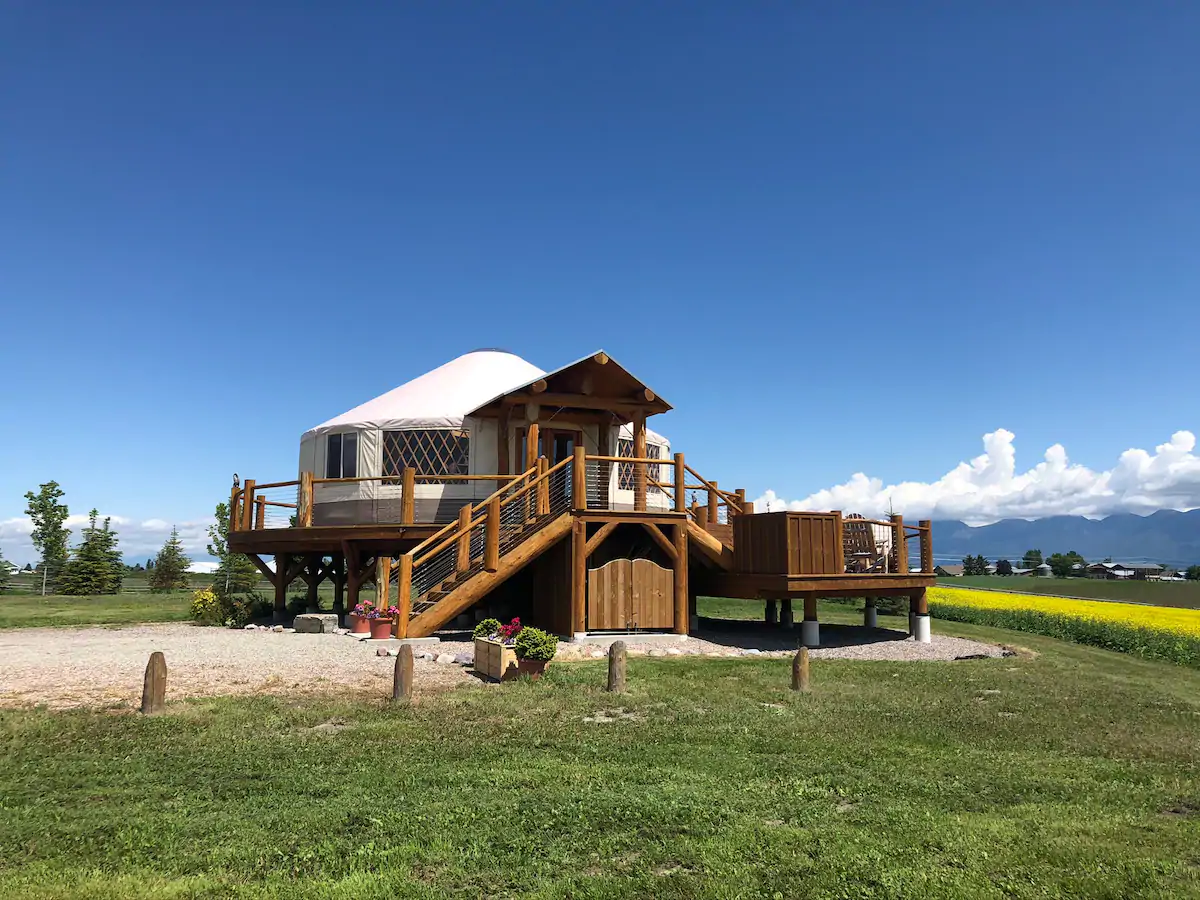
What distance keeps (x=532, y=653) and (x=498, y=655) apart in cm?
39

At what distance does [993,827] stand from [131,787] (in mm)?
5502

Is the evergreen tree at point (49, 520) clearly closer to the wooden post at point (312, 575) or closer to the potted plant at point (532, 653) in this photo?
the wooden post at point (312, 575)

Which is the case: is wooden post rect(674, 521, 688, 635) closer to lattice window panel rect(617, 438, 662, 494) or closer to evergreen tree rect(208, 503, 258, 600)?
lattice window panel rect(617, 438, 662, 494)

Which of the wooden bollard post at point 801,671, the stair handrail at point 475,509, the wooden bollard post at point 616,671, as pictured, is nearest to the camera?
the wooden bollard post at point 616,671

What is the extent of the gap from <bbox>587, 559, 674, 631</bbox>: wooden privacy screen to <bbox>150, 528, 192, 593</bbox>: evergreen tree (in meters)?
24.7

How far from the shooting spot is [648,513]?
14.6 m

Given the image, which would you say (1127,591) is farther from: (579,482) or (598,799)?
(598,799)

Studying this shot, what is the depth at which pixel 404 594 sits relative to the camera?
42.3 feet

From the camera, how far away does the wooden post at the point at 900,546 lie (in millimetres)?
15156

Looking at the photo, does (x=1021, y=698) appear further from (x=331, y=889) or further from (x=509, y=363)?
→ (x=509, y=363)

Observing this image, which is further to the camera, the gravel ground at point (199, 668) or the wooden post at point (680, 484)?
the wooden post at point (680, 484)

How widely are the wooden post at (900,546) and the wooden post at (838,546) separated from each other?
1.31 m

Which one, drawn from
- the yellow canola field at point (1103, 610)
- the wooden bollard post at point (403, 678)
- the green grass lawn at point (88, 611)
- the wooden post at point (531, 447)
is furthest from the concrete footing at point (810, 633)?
the green grass lawn at point (88, 611)

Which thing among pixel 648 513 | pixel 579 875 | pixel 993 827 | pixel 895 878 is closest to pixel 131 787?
pixel 579 875
